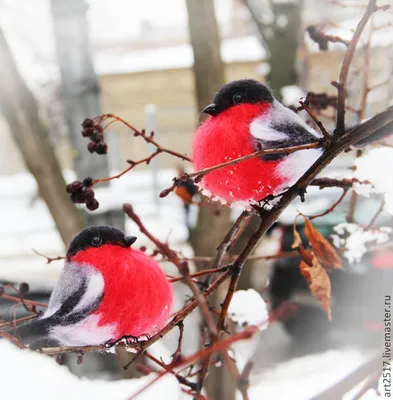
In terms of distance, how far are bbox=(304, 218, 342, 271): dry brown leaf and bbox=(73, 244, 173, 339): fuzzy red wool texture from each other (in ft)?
0.42

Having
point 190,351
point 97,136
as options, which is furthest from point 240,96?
point 190,351

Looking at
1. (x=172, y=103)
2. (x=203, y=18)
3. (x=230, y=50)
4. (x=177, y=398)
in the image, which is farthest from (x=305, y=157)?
(x=172, y=103)

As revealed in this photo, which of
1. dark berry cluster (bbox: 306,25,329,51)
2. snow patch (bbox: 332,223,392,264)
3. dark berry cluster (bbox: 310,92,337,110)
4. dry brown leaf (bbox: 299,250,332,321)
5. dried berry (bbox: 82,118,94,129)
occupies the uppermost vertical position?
dark berry cluster (bbox: 306,25,329,51)

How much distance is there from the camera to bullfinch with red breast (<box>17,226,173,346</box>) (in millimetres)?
351

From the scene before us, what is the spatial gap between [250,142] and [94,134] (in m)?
0.14

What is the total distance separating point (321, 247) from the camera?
384 millimetres

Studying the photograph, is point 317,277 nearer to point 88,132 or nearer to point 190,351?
point 88,132

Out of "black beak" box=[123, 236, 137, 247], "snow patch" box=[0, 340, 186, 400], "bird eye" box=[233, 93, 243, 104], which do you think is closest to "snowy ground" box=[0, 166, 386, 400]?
"snow patch" box=[0, 340, 186, 400]

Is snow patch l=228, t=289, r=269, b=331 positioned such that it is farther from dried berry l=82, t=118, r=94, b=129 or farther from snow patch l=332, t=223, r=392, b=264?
dried berry l=82, t=118, r=94, b=129

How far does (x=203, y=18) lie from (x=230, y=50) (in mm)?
1488

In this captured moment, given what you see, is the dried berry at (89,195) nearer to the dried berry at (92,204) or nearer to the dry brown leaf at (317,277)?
the dried berry at (92,204)

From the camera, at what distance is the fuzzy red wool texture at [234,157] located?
0.30 m

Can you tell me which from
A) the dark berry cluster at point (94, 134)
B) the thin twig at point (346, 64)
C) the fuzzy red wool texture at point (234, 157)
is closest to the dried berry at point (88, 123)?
the dark berry cluster at point (94, 134)

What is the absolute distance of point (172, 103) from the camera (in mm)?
3205
